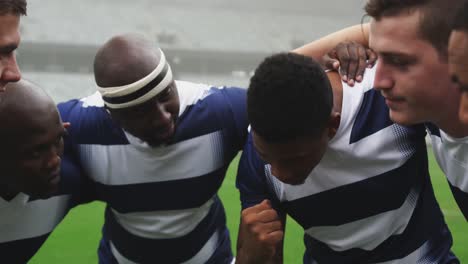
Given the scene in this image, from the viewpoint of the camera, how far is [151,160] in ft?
7.16

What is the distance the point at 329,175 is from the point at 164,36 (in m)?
20.1

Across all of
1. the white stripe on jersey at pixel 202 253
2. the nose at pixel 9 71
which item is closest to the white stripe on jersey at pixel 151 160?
the white stripe on jersey at pixel 202 253

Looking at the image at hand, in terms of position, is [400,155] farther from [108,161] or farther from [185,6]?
[185,6]

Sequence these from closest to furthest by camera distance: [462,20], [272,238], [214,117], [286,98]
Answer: [462,20]
[286,98]
[272,238]
[214,117]

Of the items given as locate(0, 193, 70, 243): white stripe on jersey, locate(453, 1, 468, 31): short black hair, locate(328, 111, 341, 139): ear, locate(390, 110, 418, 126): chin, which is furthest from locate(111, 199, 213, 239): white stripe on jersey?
locate(453, 1, 468, 31): short black hair

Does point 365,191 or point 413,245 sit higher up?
point 365,191

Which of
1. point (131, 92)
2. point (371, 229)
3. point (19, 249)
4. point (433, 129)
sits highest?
point (433, 129)

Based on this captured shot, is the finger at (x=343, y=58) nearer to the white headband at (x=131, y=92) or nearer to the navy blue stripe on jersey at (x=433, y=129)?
the navy blue stripe on jersey at (x=433, y=129)

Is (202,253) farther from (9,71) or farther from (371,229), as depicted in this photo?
(9,71)

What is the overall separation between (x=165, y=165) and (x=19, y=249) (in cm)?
60

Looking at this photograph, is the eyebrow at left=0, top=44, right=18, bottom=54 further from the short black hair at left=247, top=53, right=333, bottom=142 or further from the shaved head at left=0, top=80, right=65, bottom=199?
the short black hair at left=247, top=53, right=333, bottom=142

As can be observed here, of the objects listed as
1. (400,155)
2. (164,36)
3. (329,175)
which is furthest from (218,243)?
(164,36)

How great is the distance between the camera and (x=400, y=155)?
1854 millimetres

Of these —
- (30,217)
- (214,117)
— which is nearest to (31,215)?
(30,217)
